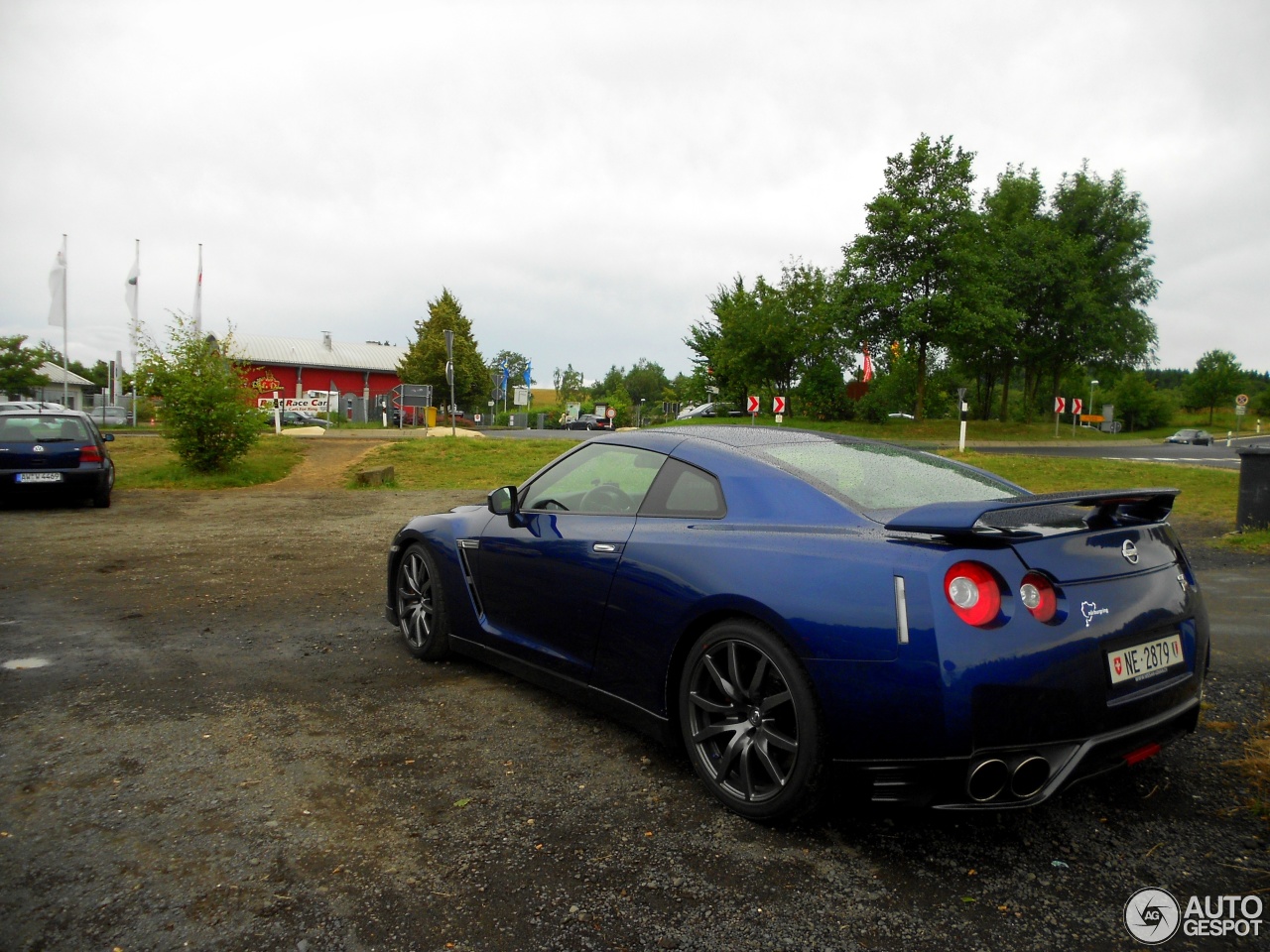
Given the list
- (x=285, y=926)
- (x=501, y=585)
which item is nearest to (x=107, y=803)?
(x=285, y=926)

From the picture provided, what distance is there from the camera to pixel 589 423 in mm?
52812

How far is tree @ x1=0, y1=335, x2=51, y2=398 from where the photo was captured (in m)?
56.2

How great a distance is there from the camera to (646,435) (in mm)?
4000

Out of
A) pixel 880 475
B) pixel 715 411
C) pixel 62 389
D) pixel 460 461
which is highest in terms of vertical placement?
pixel 62 389

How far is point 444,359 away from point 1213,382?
7649 cm

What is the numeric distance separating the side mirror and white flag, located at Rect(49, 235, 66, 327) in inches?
1572

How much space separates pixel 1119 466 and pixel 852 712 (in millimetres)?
20243

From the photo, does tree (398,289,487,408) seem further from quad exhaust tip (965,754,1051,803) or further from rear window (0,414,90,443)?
quad exhaust tip (965,754,1051,803)

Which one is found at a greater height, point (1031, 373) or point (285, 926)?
point (1031, 373)

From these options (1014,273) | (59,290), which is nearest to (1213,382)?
(1014,273)

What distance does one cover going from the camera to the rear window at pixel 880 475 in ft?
10.3

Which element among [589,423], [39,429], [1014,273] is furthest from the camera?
[589,423]

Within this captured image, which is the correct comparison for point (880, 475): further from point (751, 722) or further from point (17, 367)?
point (17, 367)

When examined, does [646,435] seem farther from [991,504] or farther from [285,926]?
[285,926]
